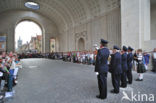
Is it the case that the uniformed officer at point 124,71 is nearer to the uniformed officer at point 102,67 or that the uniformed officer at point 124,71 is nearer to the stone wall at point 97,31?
the uniformed officer at point 102,67

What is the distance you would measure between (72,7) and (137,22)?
17324mm

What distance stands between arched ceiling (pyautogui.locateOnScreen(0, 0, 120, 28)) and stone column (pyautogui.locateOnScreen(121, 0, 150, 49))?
4.62 metres

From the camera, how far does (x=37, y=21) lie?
31344 millimetres

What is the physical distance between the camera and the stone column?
8430mm

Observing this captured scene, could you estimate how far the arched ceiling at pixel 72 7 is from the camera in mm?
15656

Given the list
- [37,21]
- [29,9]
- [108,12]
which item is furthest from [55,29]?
[108,12]

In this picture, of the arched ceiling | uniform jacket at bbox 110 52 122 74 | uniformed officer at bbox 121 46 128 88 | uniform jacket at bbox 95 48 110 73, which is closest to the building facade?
Answer: the arched ceiling

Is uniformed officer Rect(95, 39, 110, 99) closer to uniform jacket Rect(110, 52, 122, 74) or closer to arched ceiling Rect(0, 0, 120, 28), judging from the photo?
uniform jacket Rect(110, 52, 122, 74)

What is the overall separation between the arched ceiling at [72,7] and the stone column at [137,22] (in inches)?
182

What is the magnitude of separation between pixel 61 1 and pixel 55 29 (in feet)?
40.8

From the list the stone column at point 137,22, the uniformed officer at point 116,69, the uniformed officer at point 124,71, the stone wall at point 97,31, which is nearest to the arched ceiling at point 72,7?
the stone wall at point 97,31

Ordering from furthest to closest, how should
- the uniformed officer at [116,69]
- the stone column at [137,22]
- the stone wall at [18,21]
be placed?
the stone wall at [18,21] < the stone column at [137,22] < the uniformed officer at [116,69]

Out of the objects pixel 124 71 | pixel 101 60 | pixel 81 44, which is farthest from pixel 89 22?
pixel 101 60

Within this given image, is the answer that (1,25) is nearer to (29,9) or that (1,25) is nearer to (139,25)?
(29,9)
